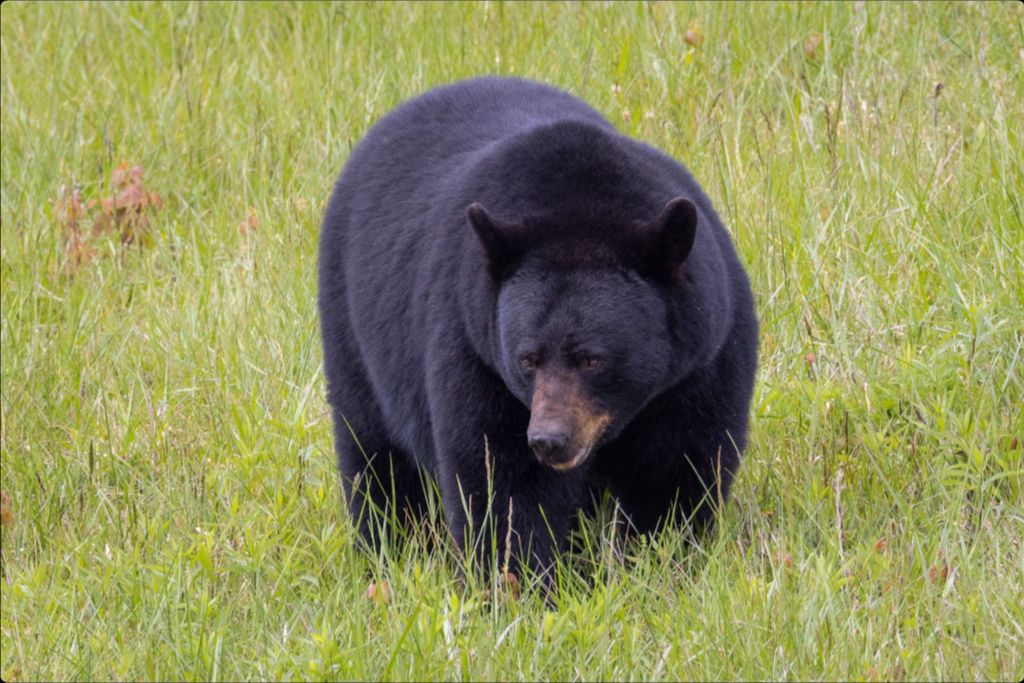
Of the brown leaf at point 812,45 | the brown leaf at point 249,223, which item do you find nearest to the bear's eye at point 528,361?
the brown leaf at point 249,223

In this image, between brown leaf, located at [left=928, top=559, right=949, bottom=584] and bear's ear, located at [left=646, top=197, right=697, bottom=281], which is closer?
brown leaf, located at [left=928, top=559, right=949, bottom=584]

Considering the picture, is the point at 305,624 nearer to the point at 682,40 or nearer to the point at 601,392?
the point at 601,392

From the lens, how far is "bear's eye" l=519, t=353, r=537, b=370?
12.1 feet

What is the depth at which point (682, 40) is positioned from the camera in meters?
6.76

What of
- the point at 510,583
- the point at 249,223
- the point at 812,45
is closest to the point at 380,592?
the point at 510,583

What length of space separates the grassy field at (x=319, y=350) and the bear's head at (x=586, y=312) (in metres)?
0.39

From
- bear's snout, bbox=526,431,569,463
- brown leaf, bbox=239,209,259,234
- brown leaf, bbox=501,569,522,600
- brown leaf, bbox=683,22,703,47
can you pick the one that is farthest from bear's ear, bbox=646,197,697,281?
brown leaf, bbox=683,22,703,47

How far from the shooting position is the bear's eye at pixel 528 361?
3.67 meters

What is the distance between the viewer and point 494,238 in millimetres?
3697

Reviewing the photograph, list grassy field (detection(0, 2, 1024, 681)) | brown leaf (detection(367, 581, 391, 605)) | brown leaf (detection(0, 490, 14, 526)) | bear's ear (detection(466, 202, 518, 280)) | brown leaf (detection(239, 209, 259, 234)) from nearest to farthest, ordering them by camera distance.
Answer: grassy field (detection(0, 2, 1024, 681)) → brown leaf (detection(367, 581, 391, 605)) → bear's ear (detection(466, 202, 518, 280)) → brown leaf (detection(0, 490, 14, 526)) → brown leaf (detection(239, 209, 259, 234))

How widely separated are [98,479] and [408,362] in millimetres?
1200

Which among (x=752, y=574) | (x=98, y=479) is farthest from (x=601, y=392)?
(x=98, y=479)

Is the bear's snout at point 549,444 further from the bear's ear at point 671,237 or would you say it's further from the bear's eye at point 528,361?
the bear's ear at point 671,237

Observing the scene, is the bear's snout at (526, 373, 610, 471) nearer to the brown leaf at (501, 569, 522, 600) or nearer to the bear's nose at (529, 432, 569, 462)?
the bear's nose at (529, 432, 569, 462)
